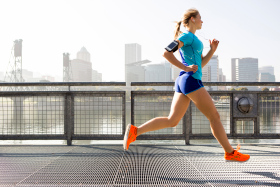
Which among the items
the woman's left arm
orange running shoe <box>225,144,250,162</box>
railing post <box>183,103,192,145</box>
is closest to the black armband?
the woman's left arm

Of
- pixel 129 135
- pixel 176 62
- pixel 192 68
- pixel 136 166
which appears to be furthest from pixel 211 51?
pixel 136 166

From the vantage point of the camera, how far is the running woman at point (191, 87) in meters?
2.98


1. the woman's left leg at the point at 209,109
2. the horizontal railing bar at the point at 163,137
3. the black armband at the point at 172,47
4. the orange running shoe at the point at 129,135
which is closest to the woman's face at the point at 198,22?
the black armband at the point at 172,47

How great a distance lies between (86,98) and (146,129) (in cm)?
298

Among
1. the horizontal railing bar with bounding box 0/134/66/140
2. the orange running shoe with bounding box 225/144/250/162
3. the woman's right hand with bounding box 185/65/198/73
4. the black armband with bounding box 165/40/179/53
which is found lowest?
the horizontal railing bar with bounding box 0/134/66/140

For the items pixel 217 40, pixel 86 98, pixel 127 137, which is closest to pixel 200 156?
pixel 127 137

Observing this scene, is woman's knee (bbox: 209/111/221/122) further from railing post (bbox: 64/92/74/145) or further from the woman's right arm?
railing post (bbox: 64/92/74/145)

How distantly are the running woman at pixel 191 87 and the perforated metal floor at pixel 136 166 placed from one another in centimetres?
39

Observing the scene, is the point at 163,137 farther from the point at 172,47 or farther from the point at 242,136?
the point at 172,47

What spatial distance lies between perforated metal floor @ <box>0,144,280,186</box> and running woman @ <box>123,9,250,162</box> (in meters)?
0.39

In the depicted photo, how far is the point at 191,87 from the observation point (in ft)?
9.78

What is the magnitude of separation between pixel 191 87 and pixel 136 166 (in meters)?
1.55

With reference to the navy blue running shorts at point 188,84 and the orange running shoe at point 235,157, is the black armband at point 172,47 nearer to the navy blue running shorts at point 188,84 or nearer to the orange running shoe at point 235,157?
the navy blue running shorts at point 188,84

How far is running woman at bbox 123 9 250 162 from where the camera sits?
298 cm
